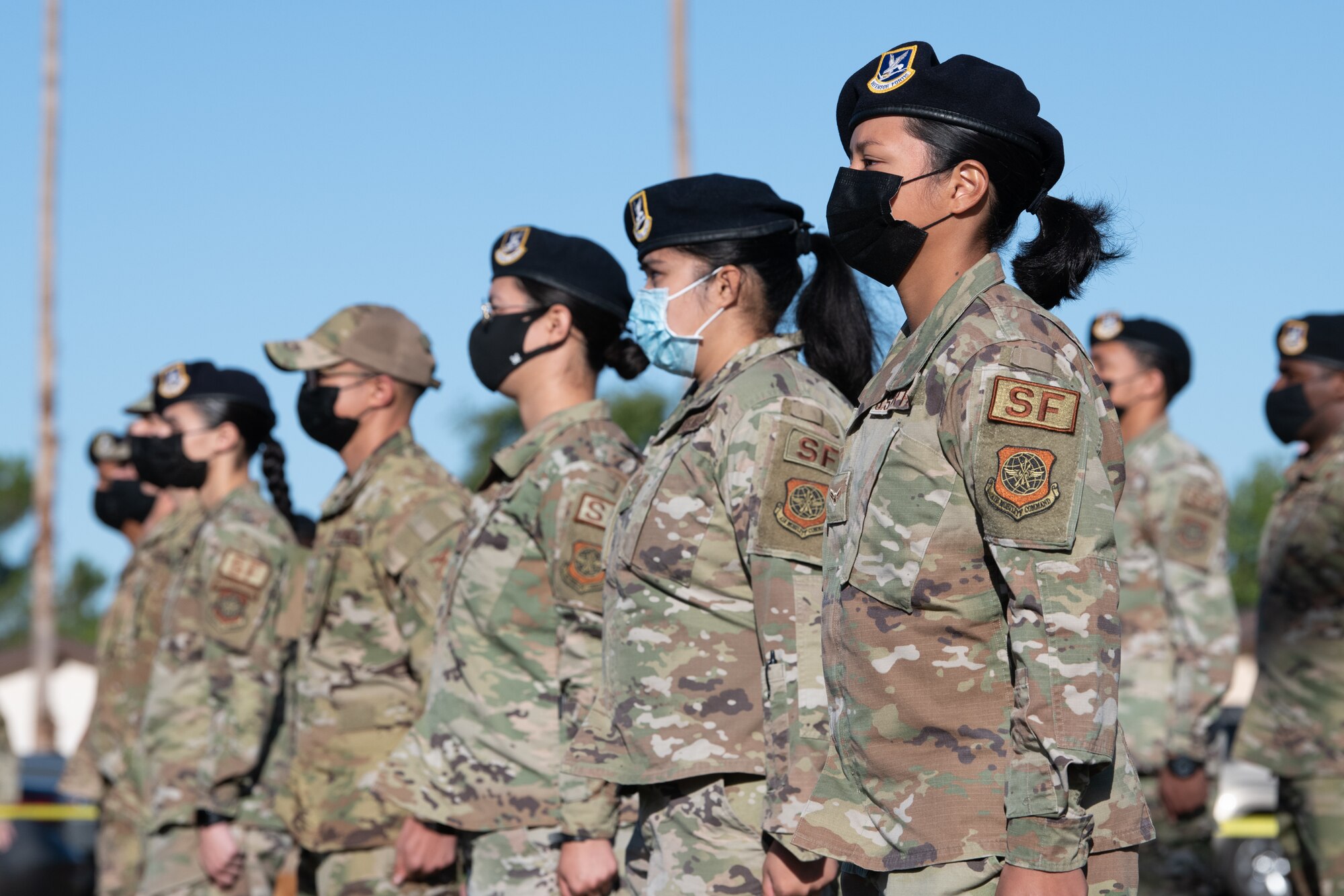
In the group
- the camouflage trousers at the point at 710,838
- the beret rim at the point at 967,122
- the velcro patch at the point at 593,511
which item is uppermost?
the beret rim at the point at 967,122

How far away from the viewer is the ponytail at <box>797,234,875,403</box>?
421cm

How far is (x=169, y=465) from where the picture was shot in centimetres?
737

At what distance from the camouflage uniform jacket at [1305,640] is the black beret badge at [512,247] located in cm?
318

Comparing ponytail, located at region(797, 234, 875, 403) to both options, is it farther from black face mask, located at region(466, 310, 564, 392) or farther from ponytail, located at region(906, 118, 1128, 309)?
black face mask, located at region(466, 310, 564, 392)

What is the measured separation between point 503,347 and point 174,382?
115 inches

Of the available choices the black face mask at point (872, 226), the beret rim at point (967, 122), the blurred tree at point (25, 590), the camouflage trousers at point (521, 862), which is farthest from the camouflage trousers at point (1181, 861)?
the blurred tree at point (25, 590)

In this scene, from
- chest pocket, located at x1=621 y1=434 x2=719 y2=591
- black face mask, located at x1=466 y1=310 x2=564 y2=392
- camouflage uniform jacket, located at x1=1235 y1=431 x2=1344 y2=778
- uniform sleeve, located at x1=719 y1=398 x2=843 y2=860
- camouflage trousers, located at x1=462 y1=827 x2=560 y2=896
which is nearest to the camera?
uniform sleeve, located at x1=719 y1=398 x2=843 y2=860

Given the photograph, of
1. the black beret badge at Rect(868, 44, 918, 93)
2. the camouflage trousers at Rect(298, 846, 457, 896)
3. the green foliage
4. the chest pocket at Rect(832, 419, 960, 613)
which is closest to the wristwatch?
the camouflage trousers at Rect(298, 846, 457, 896)

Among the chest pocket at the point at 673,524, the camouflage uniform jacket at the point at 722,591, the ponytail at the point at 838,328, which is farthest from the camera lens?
the ponytail at the point at 838,328

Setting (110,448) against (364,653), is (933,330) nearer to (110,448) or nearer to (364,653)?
(364,653)

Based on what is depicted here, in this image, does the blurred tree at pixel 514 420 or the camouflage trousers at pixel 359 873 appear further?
the blurred tree at pixel 514 420

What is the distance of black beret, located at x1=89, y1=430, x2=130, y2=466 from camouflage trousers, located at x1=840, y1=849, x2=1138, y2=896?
8.12 metres

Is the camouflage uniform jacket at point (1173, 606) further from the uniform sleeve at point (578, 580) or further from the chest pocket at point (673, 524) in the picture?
the chest pocket at point (673, 524)

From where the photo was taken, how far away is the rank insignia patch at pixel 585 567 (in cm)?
439
